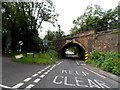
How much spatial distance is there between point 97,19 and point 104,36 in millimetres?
32138

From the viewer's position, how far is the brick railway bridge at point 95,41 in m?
43.7

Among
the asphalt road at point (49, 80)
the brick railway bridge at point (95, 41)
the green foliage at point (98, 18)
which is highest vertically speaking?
the green foliage at point (98, 18)

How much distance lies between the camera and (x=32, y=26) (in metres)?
51.7

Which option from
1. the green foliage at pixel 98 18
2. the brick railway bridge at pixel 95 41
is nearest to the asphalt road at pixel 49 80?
the brick railway bridge at pixel 95 41

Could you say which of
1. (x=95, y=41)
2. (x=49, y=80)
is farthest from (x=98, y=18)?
(x=49, y=80)

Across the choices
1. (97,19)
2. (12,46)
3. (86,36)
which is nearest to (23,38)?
(12,46)

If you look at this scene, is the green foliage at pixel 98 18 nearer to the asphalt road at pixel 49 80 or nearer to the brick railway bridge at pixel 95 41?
the brick railway bridge at pixel 95 41

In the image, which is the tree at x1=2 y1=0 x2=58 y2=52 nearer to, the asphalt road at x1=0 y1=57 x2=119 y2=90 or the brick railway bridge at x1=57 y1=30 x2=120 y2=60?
the brick railway bridge at x1=57 y1=30 x2=120 y2=60

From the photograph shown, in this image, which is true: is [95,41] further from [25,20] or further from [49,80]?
[49,80]

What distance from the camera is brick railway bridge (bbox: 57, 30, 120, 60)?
43.7 m

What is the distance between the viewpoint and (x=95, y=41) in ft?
177

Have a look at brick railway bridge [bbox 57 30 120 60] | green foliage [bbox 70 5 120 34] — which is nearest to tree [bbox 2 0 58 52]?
brick railway bridge [bbox 57 30 120 60]

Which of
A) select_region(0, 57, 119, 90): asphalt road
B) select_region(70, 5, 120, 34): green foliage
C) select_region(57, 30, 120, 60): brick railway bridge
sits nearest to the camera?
select_region(0, 57, 119, 90): asphalt road

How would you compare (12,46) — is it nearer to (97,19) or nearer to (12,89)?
(97,19)
